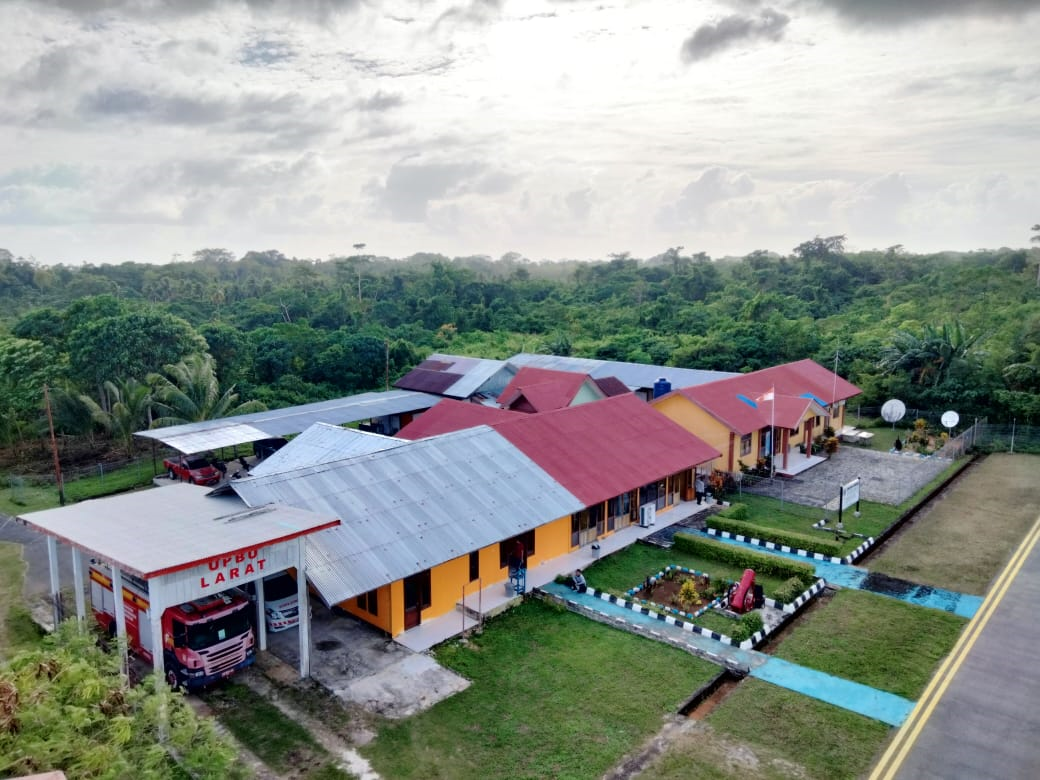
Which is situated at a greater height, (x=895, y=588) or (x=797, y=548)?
(x=797, y=548)

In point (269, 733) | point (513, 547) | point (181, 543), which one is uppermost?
point (181, 543)

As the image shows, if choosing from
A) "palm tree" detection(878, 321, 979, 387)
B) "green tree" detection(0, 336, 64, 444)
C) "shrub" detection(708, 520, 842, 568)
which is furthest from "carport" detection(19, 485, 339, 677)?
"palm tree" detection(878, 321, 979, 387)

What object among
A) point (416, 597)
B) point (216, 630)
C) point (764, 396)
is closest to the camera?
point (216, 630)

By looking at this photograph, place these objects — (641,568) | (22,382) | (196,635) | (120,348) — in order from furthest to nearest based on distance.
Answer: (120,348) < (22,382) < (641,568) < (196,635)

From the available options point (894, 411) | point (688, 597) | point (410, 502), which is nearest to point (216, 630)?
point (410, 502)

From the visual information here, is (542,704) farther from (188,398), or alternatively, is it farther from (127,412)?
(127,412)

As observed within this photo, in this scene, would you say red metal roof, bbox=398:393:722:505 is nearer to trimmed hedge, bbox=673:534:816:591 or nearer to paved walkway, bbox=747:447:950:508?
trimmed hedge, bbox=673:534:816:591

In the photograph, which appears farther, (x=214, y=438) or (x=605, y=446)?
(x=214, y=438)

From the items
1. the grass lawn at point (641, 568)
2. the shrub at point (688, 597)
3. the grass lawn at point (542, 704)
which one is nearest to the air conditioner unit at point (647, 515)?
the grass lawn at point (641, 568)

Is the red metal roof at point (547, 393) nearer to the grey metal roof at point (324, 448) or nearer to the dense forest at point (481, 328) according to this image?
the grey metal roof at point (324, 448)
